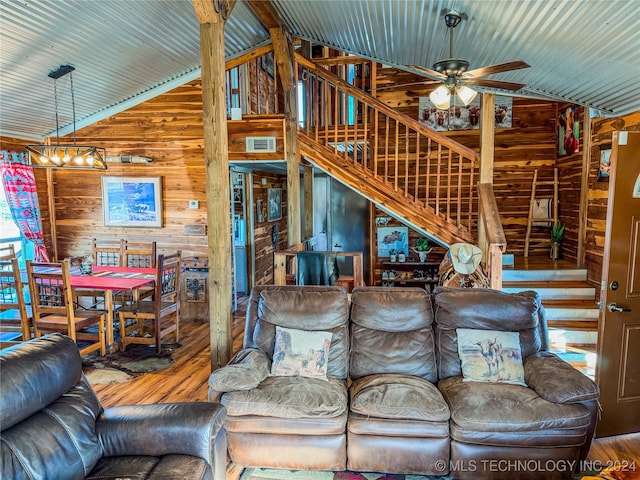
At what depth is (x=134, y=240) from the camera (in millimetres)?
5973

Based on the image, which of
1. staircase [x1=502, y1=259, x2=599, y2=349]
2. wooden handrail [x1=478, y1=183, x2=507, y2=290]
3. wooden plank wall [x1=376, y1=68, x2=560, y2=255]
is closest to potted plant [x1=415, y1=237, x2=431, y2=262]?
wooden plank wall [x1=376, y1=68, x2=560, y2=255]

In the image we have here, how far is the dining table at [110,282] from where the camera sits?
14.1ft

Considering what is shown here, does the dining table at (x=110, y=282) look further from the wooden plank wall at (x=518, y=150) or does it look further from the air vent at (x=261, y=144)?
the wooden plank wall at (x=518, y=150)

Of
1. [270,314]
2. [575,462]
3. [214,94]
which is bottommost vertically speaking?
[575,462]

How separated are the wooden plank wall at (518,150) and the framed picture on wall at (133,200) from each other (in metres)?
4.07

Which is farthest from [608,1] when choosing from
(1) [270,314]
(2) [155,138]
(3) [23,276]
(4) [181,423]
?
(3) [23,276]

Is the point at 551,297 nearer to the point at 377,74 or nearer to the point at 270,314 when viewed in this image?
the point at 270,314

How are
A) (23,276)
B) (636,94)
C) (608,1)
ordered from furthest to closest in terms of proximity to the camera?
1. (23,276)
2. (636,94)
3. (608,1)

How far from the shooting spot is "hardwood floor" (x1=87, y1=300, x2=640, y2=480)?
9.07 ft

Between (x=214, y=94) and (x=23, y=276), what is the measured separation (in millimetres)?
3194

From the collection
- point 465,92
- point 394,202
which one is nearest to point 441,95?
point 465,92

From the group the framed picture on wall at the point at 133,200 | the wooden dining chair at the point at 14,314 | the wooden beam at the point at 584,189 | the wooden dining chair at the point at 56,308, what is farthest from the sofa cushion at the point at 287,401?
the wooden beam at the point at 584,189

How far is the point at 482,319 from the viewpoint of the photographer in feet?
9.69

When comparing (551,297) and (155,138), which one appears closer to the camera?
(551,297)
